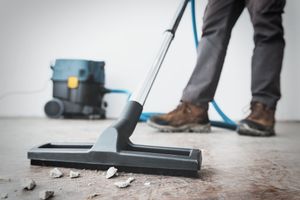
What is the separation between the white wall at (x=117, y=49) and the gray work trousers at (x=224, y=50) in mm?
1061

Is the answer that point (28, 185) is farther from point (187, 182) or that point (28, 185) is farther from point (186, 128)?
point (186, 128)

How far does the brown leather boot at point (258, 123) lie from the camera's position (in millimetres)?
1338

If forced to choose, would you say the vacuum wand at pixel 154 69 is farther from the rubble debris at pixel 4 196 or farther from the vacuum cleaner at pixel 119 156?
the rubble debris at pixel 4 196

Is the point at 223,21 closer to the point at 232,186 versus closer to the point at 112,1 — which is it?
the point at 232,186

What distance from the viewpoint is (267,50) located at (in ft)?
4.58

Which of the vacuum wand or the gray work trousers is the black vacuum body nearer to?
the gray work trousers

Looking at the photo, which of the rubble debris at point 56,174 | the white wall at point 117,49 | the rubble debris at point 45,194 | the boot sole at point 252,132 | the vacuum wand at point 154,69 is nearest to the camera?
the rubble debris at point 45,194

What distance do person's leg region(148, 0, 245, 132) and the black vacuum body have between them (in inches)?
39.3

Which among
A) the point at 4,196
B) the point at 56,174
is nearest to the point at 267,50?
the point at 56,174

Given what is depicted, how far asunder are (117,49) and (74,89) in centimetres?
51

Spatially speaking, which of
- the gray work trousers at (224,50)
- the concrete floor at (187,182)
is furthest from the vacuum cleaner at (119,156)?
the gray work trousers at (224,50)

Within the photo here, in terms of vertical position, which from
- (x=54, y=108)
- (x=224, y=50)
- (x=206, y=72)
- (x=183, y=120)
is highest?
(x=224, y=50)

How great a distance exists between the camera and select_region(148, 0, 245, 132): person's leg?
4.63 feet

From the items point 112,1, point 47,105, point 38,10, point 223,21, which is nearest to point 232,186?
point 223,21
